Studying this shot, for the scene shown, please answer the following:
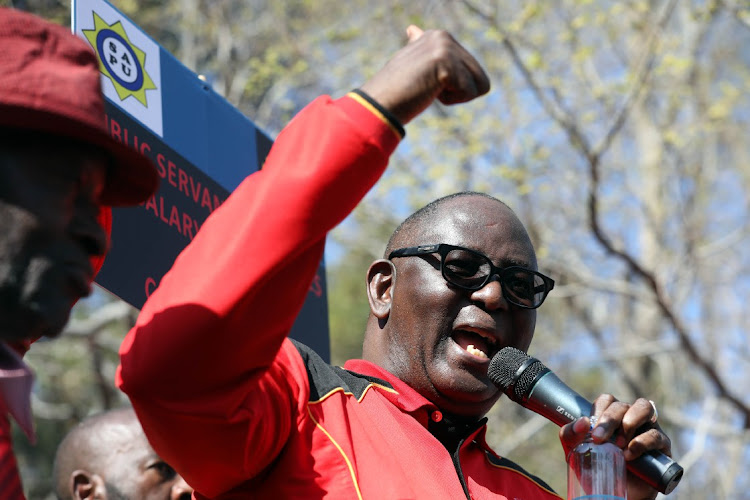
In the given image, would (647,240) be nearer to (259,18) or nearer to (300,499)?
(259,18)

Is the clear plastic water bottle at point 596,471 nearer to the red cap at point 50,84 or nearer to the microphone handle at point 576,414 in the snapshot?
the microphone handle at point 576,414

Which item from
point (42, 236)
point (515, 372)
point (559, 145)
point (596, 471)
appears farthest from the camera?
point (559, 145)

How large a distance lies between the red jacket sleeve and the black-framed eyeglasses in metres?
1.31

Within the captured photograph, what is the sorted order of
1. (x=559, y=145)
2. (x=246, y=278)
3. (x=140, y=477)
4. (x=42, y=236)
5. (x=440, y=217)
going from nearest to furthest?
(x=42, y=236)
(x=246, y=278)
(x=440, y=217)
(x=140, y=477)
(x=559, y=145)

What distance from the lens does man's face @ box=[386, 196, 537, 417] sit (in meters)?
3.63

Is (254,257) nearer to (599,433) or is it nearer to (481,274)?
(599,433)

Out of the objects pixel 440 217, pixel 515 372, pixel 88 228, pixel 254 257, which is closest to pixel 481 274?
pixel 440 217

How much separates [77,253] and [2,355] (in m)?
0.22

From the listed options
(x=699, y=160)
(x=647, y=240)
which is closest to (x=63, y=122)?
(x=647, y=240)

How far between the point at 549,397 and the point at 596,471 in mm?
314

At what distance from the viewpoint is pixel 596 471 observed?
286 centimetres

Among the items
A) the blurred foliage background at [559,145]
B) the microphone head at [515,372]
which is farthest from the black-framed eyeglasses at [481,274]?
the blurred foliage background at [559,145]

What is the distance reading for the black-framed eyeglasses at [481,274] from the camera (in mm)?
3697

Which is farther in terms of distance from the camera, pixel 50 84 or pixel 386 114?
pixel 386 114
